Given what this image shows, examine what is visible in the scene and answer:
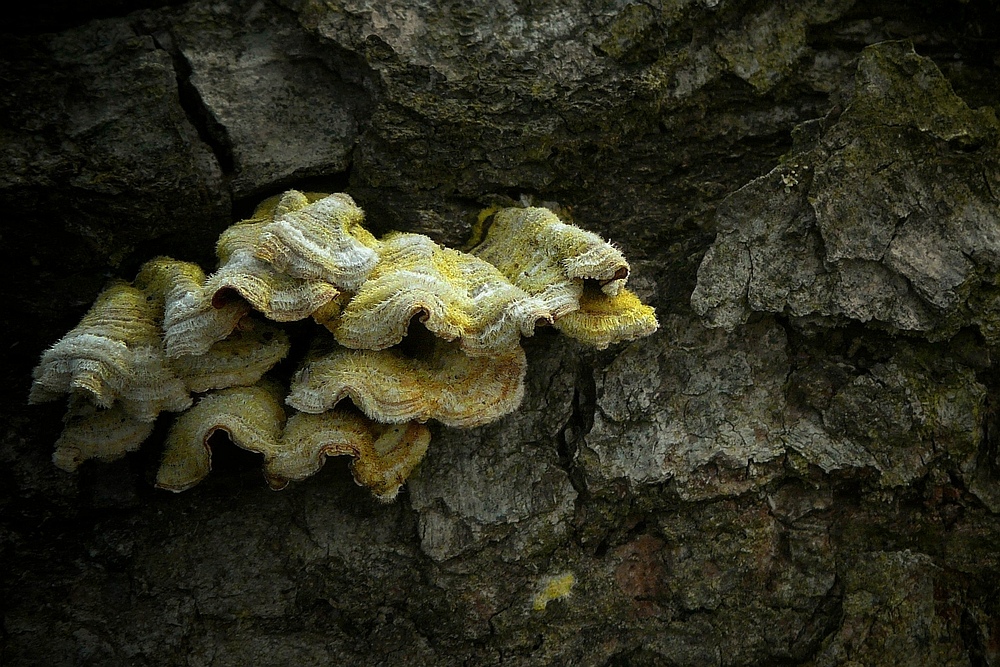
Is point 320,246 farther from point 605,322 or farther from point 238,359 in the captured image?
point 605,322

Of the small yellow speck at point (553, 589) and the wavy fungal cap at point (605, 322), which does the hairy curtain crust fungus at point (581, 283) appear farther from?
the small yellow speck at point (553, 589)

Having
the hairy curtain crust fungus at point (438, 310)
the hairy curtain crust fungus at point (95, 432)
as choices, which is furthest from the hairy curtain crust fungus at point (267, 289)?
the hairy curtain crust fungus at point (95, 432)

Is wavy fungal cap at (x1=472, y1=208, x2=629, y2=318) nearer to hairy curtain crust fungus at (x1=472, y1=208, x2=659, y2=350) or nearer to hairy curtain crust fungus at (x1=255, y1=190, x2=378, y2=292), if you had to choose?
hairy curtain crust fungus at (x1=472, y1=208, x2=659, y2=350)

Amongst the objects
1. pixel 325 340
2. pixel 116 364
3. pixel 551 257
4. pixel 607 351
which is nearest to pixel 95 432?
pixel 116 364

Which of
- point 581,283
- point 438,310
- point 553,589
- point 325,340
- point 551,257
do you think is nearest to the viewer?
point 438,310

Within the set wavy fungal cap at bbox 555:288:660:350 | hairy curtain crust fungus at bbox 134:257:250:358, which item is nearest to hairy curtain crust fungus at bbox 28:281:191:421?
hairy curtain crust fungus at bbox 134:257:250:358

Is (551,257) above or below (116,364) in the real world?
above

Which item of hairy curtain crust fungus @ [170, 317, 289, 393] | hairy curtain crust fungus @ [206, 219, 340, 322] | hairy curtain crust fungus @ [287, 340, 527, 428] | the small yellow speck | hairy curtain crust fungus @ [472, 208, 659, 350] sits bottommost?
the small yellow speck
